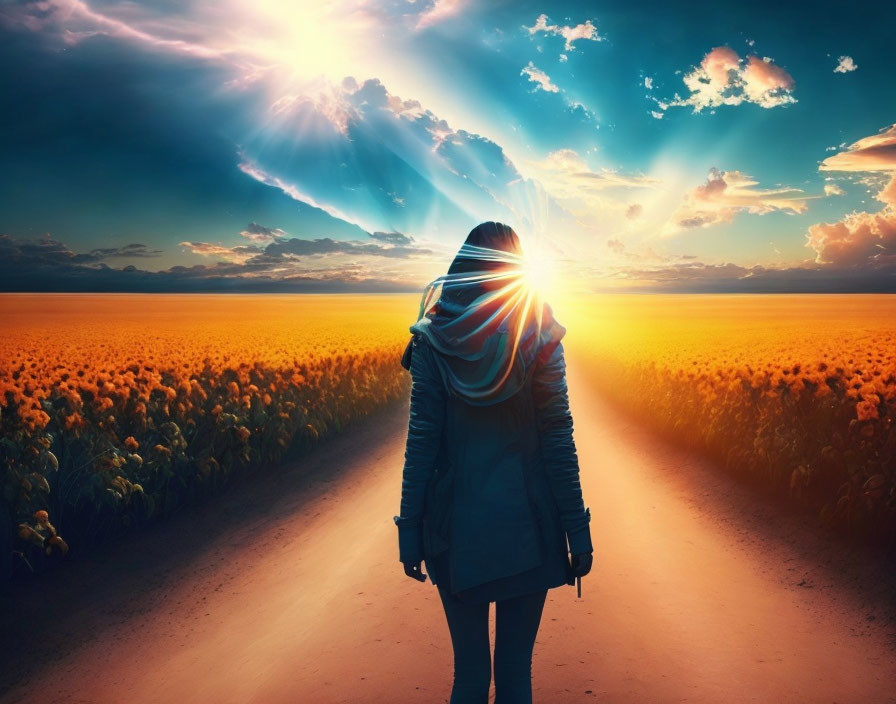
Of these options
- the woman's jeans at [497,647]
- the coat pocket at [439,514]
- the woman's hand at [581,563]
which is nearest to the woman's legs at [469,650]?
the woman's jeans at [497,647]

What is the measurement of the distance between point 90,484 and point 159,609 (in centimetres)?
151

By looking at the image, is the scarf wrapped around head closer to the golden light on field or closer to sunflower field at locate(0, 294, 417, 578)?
the golden light on field

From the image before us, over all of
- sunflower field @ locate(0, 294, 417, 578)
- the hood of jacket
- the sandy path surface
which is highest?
the hood of jacket

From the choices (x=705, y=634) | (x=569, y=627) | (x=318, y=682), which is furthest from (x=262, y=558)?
(x=705, y=634)

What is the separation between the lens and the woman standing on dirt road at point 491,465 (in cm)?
250

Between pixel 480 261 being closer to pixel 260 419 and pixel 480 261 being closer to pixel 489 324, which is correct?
pixel 489 324

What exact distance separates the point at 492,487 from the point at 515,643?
696mm

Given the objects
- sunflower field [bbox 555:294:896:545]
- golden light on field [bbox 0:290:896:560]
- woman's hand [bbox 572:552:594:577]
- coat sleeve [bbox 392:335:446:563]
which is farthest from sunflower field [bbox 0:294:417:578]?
sunflower field [bbox 555:294:896:545]

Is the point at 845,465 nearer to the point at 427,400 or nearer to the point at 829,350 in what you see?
the point at 829,350

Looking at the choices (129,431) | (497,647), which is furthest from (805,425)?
(129,431)

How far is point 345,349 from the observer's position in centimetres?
1436

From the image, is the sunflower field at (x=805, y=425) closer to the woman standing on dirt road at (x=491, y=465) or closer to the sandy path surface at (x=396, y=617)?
the sandy path surface at (x=396, y=617)

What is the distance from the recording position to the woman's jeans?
2.60m

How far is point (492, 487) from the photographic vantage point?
251cm
